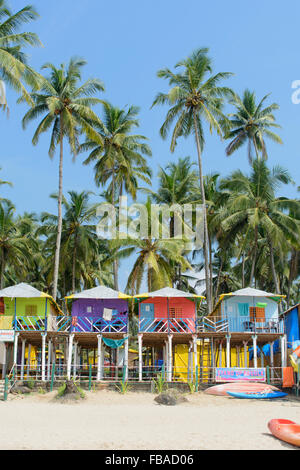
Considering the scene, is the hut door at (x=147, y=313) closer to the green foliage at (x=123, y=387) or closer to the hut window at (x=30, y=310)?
the green foliage at (x=123, y=387)

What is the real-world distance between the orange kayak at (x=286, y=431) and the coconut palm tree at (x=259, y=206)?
23205 mm

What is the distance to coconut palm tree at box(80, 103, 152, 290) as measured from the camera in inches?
1693

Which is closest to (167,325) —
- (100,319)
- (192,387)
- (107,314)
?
(107,314)

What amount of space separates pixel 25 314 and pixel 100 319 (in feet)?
15.0

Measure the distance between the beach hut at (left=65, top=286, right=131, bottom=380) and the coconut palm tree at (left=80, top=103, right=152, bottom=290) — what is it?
972cm

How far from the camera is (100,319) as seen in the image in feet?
104

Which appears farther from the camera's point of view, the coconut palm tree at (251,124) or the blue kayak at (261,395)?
the coconut palm tree at (251,124)

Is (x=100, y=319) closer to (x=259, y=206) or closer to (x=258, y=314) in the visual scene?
(x=258, y=314)

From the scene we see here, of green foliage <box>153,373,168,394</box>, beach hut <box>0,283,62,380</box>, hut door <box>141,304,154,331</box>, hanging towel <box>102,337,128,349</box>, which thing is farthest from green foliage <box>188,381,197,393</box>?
beach hut <box>0,283,62,380</box>

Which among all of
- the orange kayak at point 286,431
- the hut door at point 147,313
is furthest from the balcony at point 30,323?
the orange kayak at point 286,431

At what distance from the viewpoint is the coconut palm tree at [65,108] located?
37594mm

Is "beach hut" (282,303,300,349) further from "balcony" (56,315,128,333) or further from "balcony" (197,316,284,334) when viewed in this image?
"balcony" (56,315,128,333)

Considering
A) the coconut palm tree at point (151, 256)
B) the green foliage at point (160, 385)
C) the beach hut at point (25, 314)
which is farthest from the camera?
the coconut palm tree at point (151, 256)
